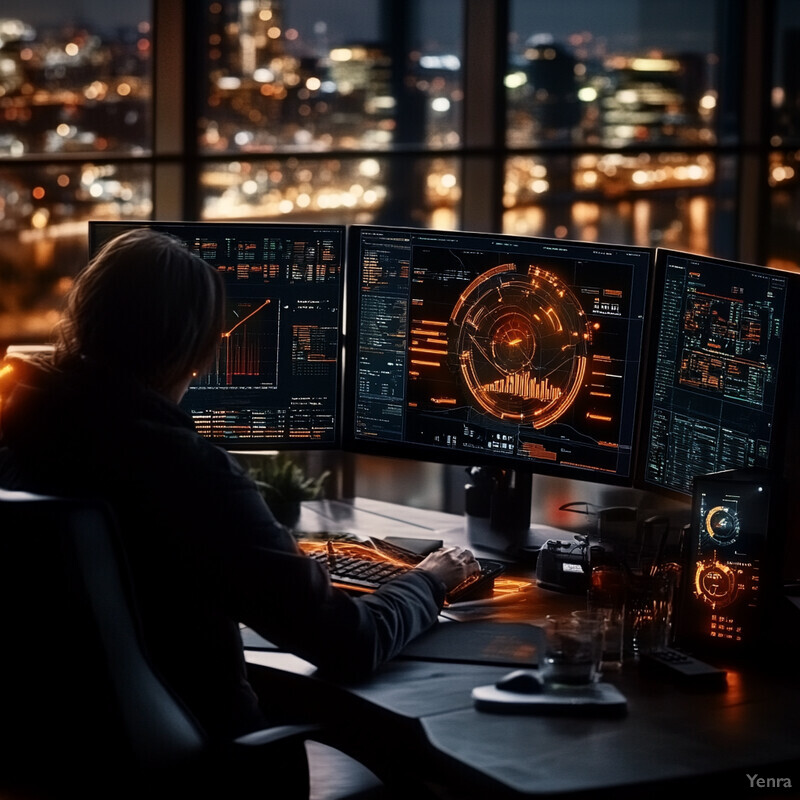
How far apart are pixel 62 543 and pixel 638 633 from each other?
3.11 feet

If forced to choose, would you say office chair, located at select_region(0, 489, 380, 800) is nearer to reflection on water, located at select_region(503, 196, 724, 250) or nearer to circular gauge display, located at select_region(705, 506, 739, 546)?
circular gauge display, located at select_region(705, 506, 739, 546)

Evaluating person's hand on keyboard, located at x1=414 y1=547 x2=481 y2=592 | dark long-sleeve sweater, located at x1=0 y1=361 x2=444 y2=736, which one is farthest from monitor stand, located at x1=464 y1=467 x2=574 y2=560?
dark long-sleeve sweater, located at x1=0 y1=361 x2=444 y2=736

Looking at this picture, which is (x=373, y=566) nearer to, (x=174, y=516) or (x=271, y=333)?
(x=271, y=333)

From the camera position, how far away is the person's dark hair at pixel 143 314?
1.75m

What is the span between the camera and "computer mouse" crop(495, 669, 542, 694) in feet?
5.77

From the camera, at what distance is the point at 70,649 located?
1486mm

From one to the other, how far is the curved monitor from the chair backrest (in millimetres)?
1111

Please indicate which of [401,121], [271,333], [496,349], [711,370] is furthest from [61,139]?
[711,370]

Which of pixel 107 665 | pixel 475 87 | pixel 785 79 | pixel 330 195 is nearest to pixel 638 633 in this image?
pixel 107 665

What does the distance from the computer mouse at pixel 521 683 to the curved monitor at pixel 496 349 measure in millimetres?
679

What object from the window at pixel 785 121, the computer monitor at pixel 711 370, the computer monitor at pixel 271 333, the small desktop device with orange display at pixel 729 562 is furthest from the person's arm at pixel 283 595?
the window at pixel 785 121

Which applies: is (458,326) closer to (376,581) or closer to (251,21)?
(376,581)

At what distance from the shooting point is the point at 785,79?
493cm

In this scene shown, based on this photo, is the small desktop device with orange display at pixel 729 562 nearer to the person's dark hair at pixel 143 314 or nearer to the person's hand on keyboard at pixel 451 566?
the person's hand on keyboard at pixel 451 566
